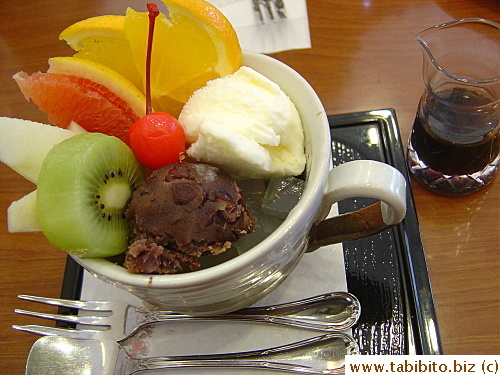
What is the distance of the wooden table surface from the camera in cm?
91

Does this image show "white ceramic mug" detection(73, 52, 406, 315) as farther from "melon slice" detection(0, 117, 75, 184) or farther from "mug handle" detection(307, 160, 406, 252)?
"melon slice" detection(0, 117, 75, 184)

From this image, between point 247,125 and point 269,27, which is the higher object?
point 269,27

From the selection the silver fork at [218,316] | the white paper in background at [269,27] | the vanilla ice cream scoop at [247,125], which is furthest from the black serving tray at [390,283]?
the white paper in background at [269,27]

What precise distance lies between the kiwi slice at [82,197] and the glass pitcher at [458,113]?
702 millimetres

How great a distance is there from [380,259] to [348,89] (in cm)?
59

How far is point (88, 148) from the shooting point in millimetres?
644

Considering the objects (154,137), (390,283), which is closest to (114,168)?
(154,137)

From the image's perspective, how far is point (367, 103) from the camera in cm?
125

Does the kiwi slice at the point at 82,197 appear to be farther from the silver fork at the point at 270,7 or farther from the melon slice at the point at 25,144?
A: the silver fork at the point at 270,7

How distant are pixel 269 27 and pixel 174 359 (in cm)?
111

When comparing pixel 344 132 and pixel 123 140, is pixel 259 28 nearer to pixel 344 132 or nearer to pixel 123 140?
pixel 344 132

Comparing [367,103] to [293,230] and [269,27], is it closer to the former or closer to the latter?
[269,27]

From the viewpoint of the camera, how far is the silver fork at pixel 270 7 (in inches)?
58.8

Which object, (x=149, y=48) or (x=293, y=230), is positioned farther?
(x=149, y=48)
